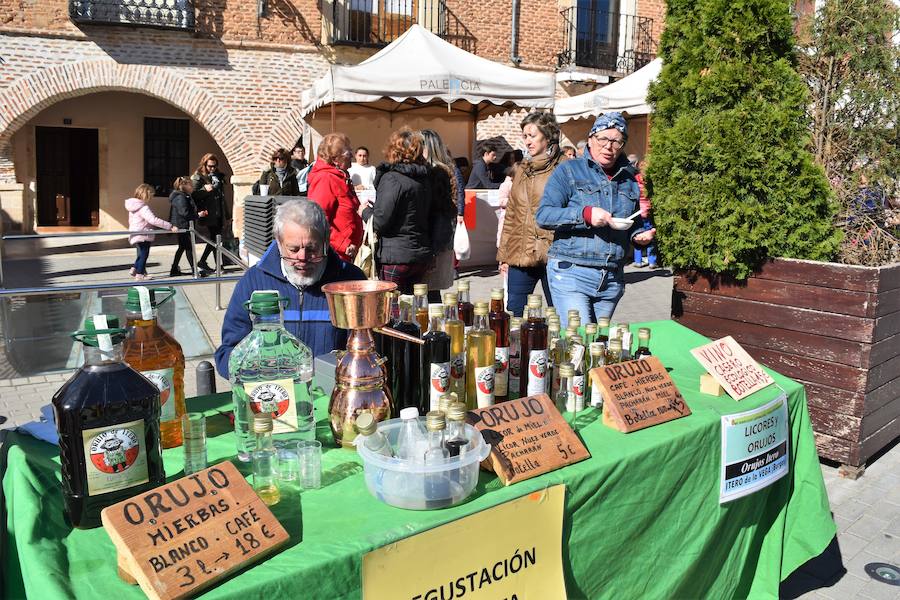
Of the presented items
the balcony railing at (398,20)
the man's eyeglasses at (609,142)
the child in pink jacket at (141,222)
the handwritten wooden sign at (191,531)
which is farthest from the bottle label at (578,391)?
the balcony railing at (398,20)

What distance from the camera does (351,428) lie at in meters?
1.93

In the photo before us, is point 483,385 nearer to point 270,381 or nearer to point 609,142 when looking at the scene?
point 270,381

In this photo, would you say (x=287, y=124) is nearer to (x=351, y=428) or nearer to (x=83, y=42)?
(x=83, y=42)

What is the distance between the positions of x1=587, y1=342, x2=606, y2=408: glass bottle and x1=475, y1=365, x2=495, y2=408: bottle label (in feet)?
1.09

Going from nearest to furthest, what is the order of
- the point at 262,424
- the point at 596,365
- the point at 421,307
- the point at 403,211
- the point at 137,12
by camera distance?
the point at 262,424 → the point at 421,307 → the point at 596,365 → the point at 403,211 → the point at 137,12

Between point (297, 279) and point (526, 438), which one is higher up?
point (297, 279)

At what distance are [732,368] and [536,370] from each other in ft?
2.78

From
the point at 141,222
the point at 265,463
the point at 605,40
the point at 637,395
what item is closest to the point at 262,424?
the point at 265,463

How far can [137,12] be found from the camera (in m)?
13.4

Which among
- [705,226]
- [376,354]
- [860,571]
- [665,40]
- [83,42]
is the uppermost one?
[83,42]

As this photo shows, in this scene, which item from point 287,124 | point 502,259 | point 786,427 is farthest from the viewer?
point 287,124

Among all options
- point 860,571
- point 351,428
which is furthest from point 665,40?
point 351,428

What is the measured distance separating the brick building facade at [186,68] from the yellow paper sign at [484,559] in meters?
12.0

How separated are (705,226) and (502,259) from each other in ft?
4.23
